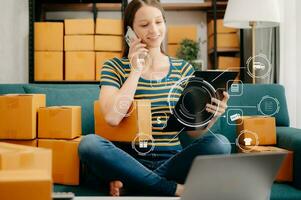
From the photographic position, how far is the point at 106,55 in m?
2.96

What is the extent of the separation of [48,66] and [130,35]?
164 cm

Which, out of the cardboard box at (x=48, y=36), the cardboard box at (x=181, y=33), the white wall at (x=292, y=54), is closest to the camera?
the white wall at (x=292, y=54)

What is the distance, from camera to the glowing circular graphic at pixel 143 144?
1.36 metres

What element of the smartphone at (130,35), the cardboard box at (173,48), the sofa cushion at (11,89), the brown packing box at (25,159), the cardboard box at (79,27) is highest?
the cardboard box at (79,27)

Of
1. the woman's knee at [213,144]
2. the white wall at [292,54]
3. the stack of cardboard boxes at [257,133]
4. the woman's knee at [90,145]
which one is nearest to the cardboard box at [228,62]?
the white wall at [292,54]

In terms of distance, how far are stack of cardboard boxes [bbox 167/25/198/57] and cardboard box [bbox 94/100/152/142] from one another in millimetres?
1684

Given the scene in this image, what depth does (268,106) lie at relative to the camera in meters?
1.98

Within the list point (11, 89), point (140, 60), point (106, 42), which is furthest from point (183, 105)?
point (106, 42)

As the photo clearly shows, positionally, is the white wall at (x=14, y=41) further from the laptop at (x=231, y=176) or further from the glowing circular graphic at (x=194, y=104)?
the laptop at (x=231, y=176)

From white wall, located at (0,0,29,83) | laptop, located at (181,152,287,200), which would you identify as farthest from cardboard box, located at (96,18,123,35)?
laptop, located at (181,152,287,200)

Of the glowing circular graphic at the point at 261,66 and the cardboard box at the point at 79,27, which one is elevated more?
the cardboard box at the point at 79,27

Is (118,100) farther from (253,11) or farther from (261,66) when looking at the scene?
(261,66)

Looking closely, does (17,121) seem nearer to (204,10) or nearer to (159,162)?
(159,162)

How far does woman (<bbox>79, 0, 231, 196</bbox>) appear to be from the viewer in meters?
1.30
